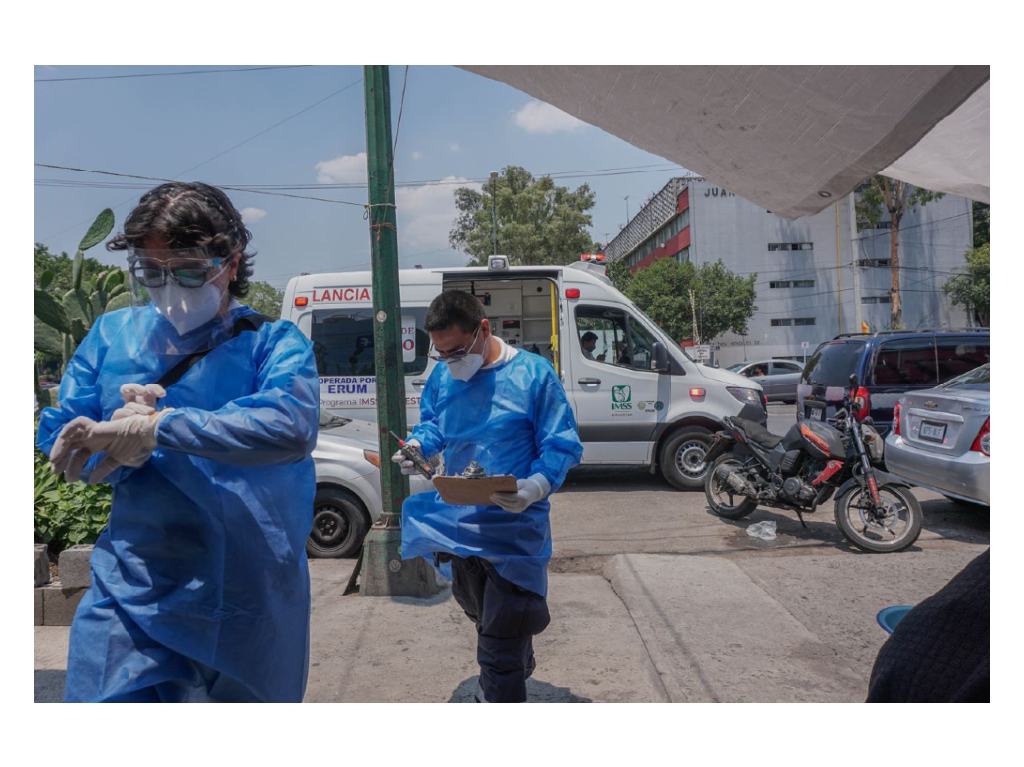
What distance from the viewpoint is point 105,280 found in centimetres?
648

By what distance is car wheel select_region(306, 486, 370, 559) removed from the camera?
5.97 metres

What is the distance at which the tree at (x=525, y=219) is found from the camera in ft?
99.9

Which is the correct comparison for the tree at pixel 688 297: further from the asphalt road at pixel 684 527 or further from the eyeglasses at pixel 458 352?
the eyeglasses at pixel 458 352

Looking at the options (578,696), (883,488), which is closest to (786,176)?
(578,696)

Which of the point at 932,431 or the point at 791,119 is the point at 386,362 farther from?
the point at 932,431

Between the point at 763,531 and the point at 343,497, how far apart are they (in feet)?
11.4

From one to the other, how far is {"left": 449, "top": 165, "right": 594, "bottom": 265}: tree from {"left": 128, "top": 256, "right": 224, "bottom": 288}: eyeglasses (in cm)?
2807

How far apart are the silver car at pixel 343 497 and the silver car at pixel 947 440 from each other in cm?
408

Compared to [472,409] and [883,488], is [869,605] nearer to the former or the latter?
[883,488]

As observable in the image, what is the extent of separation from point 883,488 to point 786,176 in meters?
4.43

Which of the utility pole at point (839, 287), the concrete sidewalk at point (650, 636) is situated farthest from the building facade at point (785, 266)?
the concrete sidewalk at point (650, 636)

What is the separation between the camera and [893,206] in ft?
103

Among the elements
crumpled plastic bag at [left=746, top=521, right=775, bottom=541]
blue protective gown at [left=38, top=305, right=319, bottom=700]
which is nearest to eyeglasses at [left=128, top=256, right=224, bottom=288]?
blue protective gown at [left=38, top=305, right=319, bottom=700]

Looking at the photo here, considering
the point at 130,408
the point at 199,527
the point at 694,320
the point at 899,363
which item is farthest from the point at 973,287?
the point at 130,408
